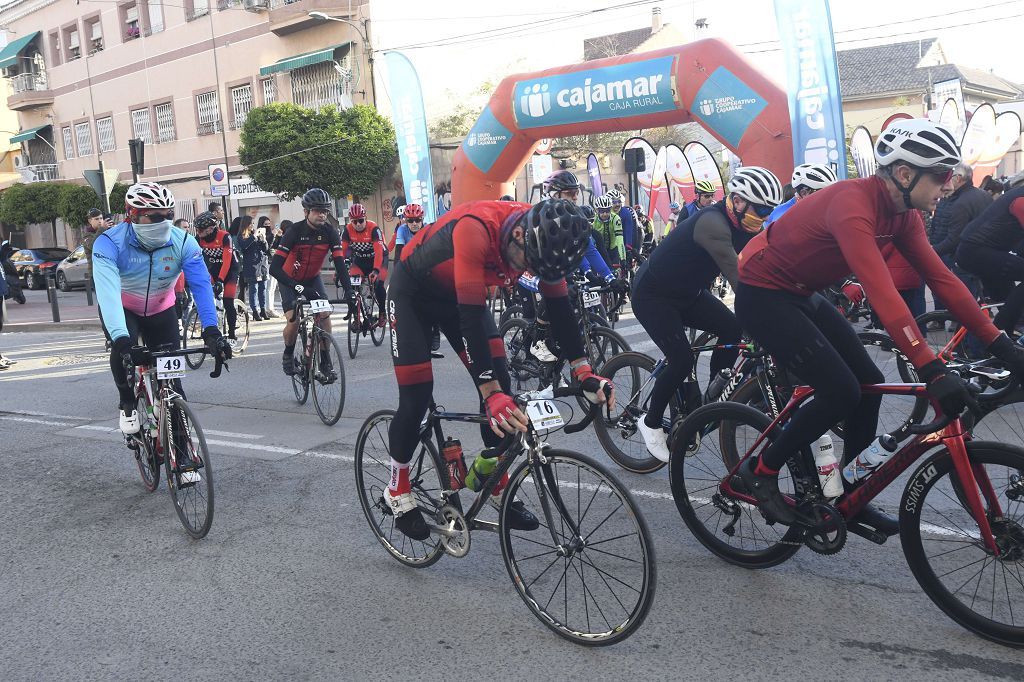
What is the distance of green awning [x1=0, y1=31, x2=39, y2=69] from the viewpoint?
1764 inches

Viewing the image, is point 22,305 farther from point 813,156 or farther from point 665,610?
point 665,610

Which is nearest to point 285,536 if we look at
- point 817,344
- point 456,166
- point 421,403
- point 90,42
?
point 421,403

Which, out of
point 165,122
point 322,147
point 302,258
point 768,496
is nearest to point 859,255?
point 768,496

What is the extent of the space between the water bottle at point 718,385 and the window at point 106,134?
134ft

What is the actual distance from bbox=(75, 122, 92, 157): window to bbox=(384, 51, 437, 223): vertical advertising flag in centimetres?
2609

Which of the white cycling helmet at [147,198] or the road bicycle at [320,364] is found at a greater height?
the white cycling helmet at [147,198]

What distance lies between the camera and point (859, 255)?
3.50 m

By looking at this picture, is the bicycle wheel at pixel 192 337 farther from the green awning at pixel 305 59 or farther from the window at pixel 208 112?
the window at pixel 208 112

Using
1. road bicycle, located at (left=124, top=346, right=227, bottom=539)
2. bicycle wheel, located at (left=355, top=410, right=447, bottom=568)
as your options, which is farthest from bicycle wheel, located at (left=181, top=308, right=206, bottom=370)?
bicycle wheel, located at (left=355, top=410, right=447, bottom=568)

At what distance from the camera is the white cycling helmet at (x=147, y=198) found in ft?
17.9

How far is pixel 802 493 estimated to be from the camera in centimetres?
389

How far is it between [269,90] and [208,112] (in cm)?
414

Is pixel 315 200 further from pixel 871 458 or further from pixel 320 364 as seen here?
pixel 871 458

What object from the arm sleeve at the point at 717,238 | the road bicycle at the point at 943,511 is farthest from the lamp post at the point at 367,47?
the road bicycle at the point at 943,511
